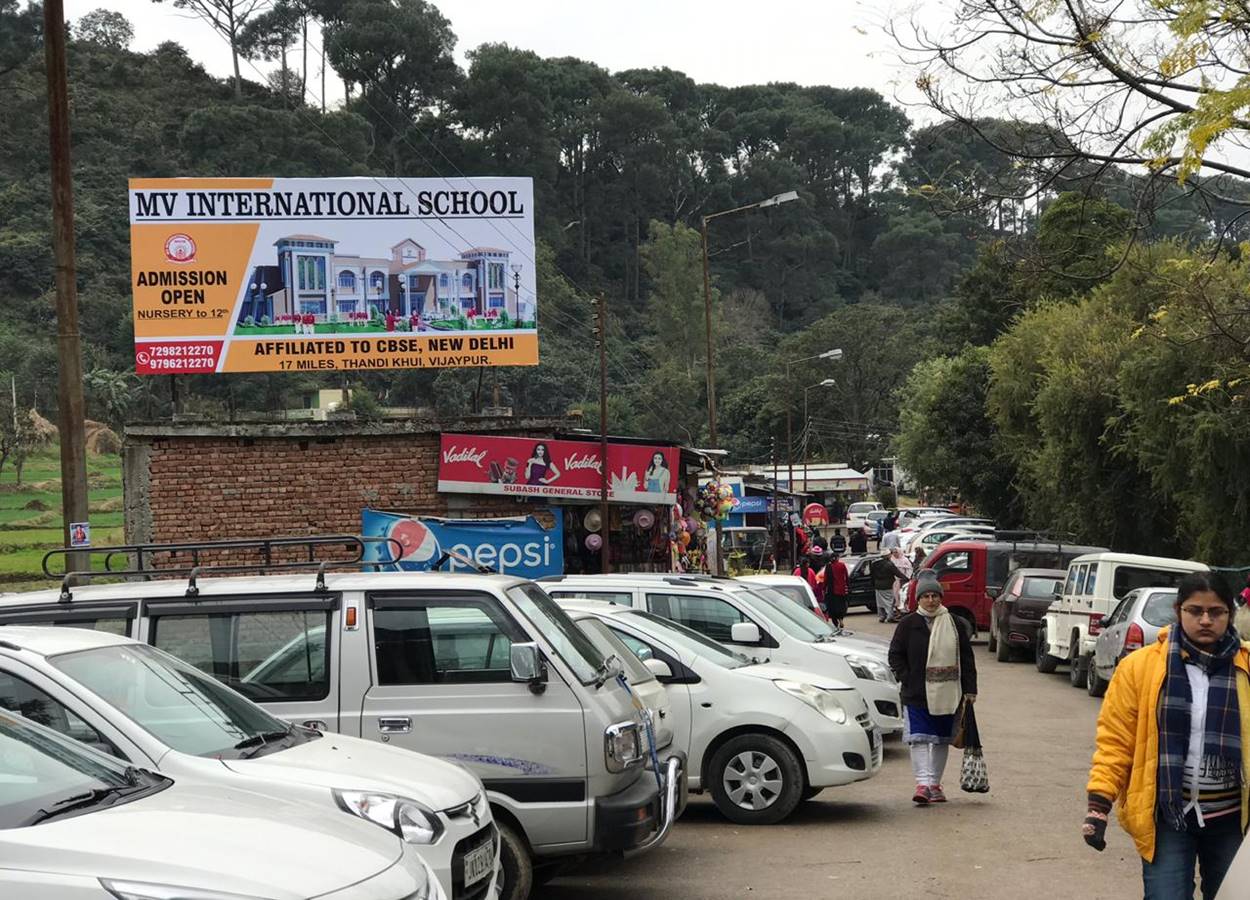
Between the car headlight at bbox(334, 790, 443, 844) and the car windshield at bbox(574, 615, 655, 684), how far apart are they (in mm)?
3004

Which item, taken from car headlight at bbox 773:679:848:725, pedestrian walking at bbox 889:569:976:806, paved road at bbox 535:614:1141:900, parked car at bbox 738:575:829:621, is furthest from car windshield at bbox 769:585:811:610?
car headlight at bbox 773:679:848:725

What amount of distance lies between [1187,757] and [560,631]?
11.9 ft

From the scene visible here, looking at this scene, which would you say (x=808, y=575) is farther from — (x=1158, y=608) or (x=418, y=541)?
(x=1158, y=608)

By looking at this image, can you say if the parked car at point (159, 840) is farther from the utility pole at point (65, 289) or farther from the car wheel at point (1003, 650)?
the car wheel at point (1003, 650)

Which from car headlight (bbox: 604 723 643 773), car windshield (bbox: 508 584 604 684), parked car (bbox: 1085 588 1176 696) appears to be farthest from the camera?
parked car (bbox: 1085 588 1176 696)

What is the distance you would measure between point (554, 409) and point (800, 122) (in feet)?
222

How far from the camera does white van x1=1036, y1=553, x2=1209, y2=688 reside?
820 inches

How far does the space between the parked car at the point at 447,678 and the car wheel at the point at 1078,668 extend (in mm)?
14010

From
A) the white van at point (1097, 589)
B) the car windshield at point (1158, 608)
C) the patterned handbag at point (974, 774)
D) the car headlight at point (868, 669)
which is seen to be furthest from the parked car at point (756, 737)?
the white van at point (1097, 589)

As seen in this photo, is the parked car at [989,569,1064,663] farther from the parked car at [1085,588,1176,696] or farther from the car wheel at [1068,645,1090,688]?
the parked car at [1085,588,1176,696]

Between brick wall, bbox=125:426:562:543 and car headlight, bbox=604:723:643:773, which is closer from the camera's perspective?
car headlight, bbox=604:723:643:773

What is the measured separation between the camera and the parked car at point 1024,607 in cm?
2445

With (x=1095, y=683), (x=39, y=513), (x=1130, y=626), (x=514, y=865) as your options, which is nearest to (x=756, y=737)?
(x=514, y=865)

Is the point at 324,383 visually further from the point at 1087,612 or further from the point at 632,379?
the point at 1087,612
